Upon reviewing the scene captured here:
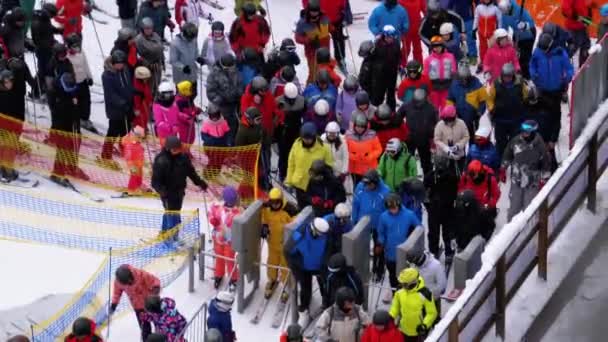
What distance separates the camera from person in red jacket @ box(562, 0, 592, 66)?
22.6m

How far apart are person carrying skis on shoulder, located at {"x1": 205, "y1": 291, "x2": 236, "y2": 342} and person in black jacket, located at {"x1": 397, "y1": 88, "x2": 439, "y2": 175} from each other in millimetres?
4369

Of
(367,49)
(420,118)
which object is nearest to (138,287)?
(420,118)

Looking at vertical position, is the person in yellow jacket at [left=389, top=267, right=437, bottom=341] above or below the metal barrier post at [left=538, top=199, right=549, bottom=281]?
below

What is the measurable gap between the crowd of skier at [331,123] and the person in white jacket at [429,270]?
21mm

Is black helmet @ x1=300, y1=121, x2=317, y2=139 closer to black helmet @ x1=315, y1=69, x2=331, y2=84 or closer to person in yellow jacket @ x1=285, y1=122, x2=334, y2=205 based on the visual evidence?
person in yellow jacket @ x1=285, y1=122, x2=334, y2=205

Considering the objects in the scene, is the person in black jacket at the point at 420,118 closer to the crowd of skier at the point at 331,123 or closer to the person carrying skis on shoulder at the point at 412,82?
the crowd of skier at the point at 331,123

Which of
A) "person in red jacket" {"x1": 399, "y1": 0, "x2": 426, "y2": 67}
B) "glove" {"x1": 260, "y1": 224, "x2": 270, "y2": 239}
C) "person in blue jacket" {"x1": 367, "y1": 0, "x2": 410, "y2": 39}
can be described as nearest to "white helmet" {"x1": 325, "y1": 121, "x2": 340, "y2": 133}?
"glove" {"x1": 260, "y1": 224, "x2": 270, "y2": 239}

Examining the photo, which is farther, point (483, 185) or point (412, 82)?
point (412, 82)

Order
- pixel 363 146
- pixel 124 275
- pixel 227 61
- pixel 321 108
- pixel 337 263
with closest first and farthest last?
pixel 337 263, pixel 124 275, pixel 363 146, pixel 321 108, pixel 227 61

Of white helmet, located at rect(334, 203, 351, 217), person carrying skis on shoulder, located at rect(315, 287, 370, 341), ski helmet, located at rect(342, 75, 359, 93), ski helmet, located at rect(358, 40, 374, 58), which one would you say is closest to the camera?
person carrying skis on shoulder, located at rect(315, 287, 370, 341)

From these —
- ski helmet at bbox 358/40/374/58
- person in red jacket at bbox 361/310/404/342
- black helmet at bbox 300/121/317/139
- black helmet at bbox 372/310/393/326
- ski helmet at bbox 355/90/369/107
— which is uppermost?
ski helmet at bbox 358/40/374/58

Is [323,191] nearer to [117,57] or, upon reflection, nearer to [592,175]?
[117,57]

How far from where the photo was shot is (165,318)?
54.0 feet

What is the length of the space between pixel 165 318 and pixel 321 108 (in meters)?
4.53
